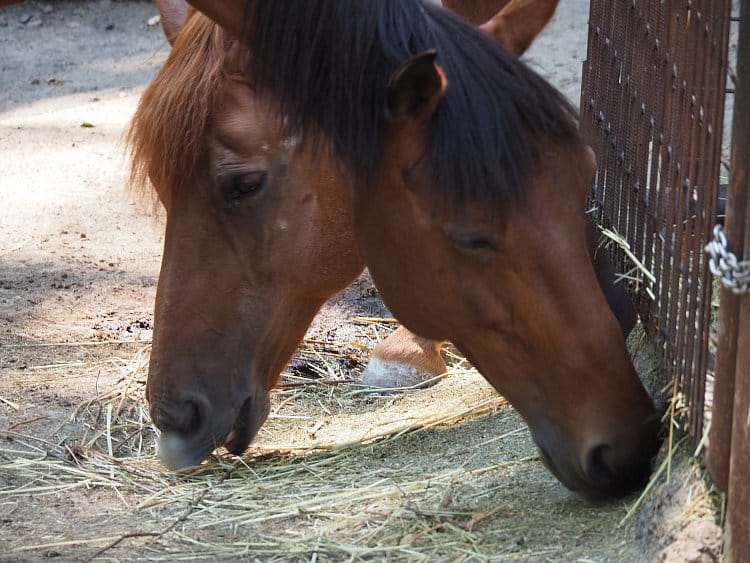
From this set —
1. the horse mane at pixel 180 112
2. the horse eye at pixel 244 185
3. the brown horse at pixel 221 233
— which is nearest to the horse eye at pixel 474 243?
the brown horse at pixel 221 233

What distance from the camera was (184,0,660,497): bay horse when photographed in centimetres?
210

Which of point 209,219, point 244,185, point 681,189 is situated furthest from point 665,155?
point 209,219

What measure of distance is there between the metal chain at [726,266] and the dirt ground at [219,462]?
18.2 inches

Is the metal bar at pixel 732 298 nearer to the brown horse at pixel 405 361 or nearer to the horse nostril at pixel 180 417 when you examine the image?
the horse nostril at pixel 180 417

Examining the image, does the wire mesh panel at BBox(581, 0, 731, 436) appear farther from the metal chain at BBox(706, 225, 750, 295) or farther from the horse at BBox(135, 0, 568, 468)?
the horse at BBox(135, 0, 568, 468)

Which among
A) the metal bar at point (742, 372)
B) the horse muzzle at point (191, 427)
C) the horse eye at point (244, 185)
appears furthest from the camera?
the horse muzzle at point (191, 427)

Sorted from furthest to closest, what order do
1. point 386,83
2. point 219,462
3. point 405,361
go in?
point 405,361 < point 219,462 < point 386,83

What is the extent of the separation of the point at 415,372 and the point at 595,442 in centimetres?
166

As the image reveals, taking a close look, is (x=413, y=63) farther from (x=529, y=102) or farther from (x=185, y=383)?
(x=185, y=383)

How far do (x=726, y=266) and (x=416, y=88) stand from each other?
2.28ft

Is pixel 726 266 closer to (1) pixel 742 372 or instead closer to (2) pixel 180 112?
(1) pixel 742 372

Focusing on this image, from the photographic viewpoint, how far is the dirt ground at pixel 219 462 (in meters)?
2.35

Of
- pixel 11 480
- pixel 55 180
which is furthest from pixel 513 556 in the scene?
pixel 55 180

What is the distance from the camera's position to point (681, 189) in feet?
7.36
